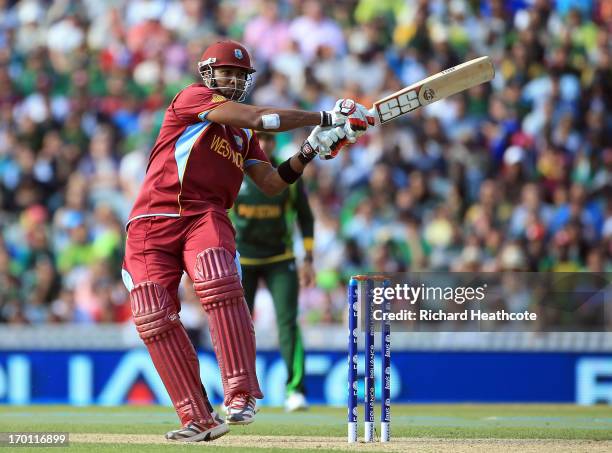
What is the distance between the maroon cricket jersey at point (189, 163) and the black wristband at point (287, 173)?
0.27m

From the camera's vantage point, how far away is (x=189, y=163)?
6.87 metres

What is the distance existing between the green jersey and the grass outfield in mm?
1304

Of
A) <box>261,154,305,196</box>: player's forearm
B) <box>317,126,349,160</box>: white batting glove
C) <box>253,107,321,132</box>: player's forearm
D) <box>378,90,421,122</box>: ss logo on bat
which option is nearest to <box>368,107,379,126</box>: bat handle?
<box>378,90,421,122</box>: ss logo on bat

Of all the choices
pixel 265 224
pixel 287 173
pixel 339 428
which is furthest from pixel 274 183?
pixel 265 224

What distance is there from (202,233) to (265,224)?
11.7 ft

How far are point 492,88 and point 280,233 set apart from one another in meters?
5.25

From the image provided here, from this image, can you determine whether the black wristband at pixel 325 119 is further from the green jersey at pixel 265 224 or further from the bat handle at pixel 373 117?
the green jersey at pixel 265 224

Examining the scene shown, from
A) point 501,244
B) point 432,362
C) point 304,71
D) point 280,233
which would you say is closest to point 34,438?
point 280,233

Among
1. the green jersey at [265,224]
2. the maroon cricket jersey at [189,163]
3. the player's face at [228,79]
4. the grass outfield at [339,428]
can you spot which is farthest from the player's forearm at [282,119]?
the green jersey at [265,224]

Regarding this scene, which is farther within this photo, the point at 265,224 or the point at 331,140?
the point at 265,224

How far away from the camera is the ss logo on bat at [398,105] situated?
714 cm

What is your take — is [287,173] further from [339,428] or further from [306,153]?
[339,428]

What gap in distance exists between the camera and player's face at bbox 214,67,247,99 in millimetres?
7070

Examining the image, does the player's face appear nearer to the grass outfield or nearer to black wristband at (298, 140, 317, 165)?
black wristband at (298, 140, 317, 165)
